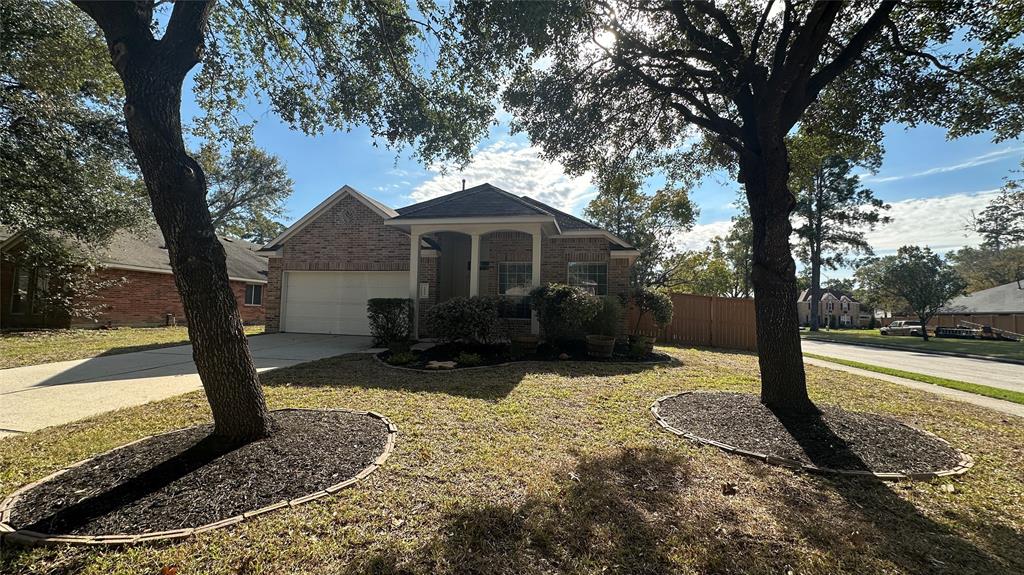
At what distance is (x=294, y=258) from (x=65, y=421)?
953 cm

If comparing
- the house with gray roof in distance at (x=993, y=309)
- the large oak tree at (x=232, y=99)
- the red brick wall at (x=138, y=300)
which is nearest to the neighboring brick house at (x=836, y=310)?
the house with gray roof in distance at (x=993, y=309)

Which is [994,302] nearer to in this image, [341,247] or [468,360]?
[468,360]

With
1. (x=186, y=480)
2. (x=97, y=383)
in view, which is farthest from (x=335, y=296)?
(x=186, y=480)

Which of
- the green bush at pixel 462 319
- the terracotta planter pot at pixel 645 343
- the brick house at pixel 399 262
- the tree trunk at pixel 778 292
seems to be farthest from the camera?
the brick house at pixel 399 262

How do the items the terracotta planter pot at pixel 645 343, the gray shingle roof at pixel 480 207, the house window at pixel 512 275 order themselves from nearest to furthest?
the terracotta planter pot at pixel 645 343 → the gray shingle roof at pixel 480 207 → the house window at pixel 512 275

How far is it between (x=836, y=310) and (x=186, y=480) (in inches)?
2582

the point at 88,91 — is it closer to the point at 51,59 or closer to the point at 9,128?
the point at 9,128

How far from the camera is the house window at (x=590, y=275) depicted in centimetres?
1144

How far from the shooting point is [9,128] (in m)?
9.26

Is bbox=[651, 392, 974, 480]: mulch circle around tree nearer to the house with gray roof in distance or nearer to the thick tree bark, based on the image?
the thick tree bark

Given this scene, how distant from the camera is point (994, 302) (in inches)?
1138

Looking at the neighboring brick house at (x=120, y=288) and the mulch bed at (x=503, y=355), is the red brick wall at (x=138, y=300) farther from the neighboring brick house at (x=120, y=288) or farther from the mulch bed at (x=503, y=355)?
the mulch bed at (x=503, y=355)

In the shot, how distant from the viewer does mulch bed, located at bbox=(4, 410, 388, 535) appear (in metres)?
2.24

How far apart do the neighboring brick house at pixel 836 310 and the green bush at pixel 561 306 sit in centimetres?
5088
